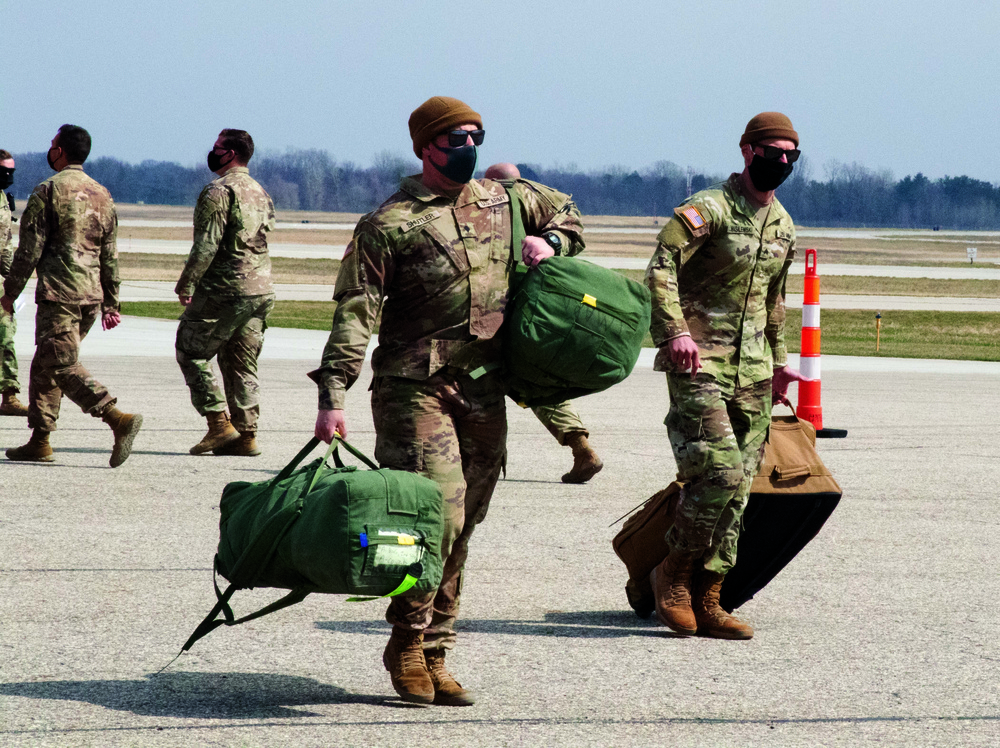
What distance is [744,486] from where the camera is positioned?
5574 mm

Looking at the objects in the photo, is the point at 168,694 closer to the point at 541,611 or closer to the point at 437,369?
the point at 437,369

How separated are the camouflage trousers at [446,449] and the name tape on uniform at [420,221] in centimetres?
49

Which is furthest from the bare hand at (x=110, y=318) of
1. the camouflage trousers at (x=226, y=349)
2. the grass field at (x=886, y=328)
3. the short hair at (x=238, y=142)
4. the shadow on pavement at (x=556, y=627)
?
the grass field at (x=886, y=328)

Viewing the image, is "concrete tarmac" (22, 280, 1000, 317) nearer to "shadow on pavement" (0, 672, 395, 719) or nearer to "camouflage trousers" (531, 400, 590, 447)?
"camouflage trousers" (531, 400, 590, 447)

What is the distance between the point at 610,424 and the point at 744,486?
6.59m

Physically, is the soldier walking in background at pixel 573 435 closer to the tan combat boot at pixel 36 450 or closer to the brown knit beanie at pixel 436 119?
the tan combat boot at pixel 36 450

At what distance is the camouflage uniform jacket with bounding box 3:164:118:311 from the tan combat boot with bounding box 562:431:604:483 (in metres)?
3.33

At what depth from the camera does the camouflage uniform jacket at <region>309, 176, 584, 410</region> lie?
14.9 ft

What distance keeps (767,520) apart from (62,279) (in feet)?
18.3

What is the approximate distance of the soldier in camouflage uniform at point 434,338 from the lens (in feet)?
14.9

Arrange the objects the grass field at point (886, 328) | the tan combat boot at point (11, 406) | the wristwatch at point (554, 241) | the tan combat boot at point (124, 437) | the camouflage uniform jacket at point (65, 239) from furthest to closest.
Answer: the grass field at point (886, 328), the tan combat boot at point (11, 406), the camouflage uniform jacket at point (65, 239), the tan combat boot at point (124, 437), the wristwatch at point (554, 241)

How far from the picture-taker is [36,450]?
9.49 metres

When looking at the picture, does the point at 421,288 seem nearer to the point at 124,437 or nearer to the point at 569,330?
the point at 569,330

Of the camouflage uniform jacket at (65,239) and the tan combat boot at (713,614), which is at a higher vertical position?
the camouflage uniform jacket at (65,239)
